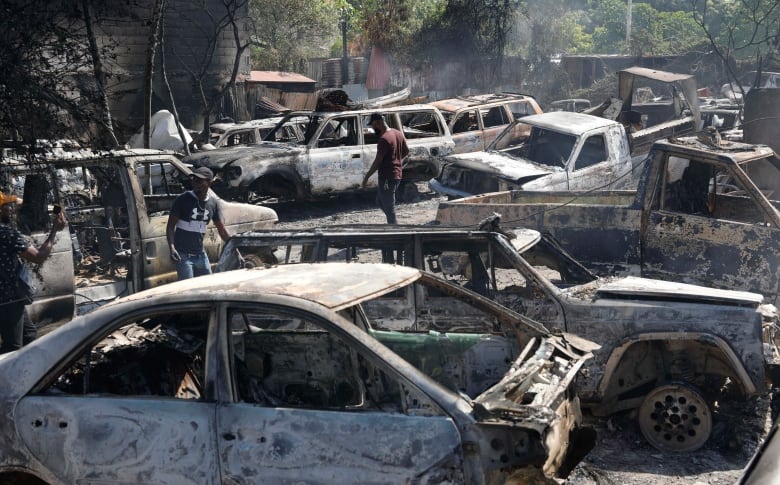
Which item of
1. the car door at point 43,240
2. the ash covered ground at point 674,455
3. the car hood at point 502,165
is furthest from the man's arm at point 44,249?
the car hood at point 502,165

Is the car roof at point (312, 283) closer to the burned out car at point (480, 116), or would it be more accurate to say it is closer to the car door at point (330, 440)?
the car door at point (330, 440)

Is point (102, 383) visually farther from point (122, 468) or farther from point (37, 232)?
point (37, 232)

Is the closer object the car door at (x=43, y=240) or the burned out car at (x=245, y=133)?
the car door at (x=43, y=240)

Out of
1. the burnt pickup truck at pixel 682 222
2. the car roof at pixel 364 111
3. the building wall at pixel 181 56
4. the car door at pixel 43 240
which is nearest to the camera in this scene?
the car door at pixel 43 240

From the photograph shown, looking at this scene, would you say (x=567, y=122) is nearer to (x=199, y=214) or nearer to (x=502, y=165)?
(x=502, y=165)

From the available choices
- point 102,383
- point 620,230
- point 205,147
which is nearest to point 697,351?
point 620,230

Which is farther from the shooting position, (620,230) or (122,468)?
(620,230)

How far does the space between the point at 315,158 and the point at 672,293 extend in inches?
351

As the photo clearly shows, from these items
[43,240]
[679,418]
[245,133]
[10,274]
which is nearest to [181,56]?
[245,133]

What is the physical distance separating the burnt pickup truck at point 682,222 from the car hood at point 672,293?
1.85 meters

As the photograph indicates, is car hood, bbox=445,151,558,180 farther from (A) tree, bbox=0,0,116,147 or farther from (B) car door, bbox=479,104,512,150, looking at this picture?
(A) tree, bbox=0,0,116,147

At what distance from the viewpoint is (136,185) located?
27.3ft

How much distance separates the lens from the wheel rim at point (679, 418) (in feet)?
19.2

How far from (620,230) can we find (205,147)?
8.67 meters
